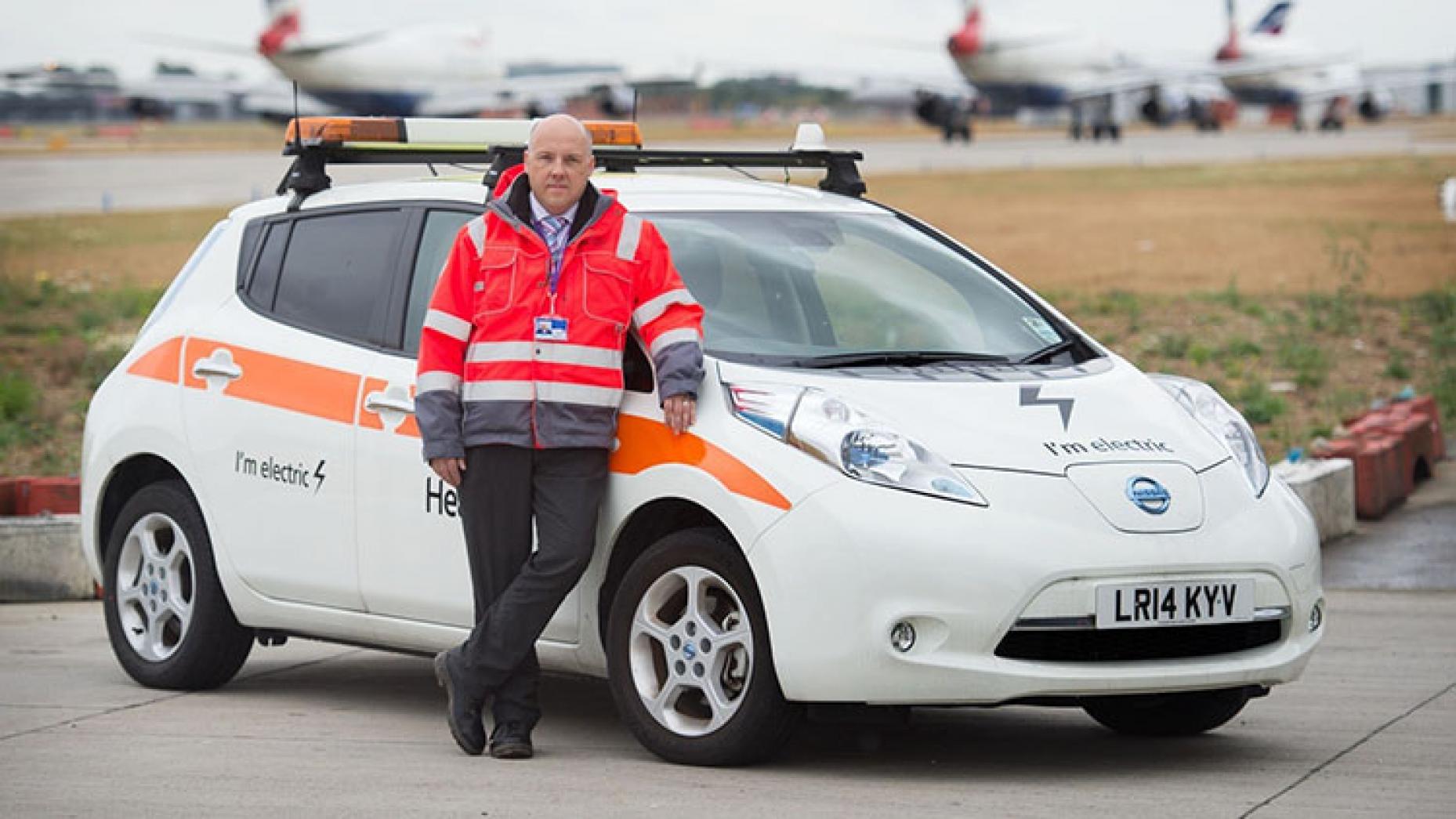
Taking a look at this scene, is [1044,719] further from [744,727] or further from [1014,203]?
[1014,203]

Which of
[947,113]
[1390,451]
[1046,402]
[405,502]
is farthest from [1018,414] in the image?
[947,113]

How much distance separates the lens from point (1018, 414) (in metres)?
6.26

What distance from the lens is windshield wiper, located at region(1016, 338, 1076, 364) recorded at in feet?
22.5

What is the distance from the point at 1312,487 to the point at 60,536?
18.6 ft

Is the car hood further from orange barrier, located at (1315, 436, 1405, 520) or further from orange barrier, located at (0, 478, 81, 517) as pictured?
orange barrier, located at (1315, 436, 1405, 520)

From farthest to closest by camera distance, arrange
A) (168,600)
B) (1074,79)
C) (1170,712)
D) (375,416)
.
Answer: (1074,79) < (168,600) < (375,416) < (1170,712)

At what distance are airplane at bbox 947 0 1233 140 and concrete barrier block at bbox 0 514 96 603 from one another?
8686 centimetres

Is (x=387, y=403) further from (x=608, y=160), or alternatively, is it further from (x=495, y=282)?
(x=608, y=160)

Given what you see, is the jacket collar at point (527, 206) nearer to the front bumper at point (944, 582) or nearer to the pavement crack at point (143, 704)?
the front bumper at point (944, 582)

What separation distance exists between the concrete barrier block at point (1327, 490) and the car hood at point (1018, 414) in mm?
4757

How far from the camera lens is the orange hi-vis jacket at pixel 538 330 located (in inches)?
248

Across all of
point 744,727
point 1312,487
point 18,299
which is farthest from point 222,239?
point 18,299

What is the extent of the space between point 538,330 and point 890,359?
989 mm

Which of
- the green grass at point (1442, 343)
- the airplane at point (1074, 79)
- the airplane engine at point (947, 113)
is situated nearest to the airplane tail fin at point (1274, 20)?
the airplane at point (1074, 79)
